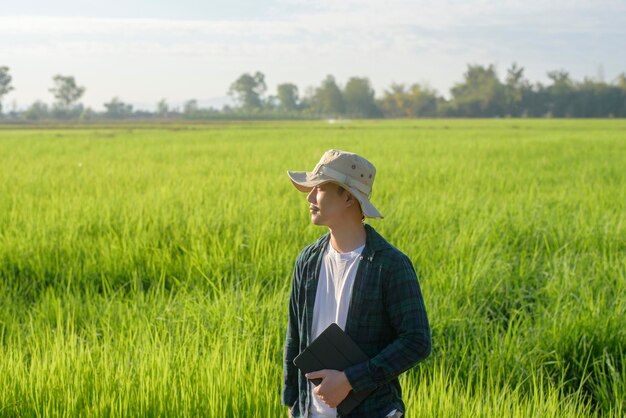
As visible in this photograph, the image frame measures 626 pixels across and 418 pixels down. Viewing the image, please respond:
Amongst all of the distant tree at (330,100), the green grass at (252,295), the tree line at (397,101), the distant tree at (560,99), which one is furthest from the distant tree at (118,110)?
the green grass at (252,295)

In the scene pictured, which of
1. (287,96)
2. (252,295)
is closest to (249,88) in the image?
(287,96)

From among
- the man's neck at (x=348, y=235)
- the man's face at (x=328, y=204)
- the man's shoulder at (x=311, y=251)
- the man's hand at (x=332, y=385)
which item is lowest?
the man's hand at (x=332, y=385)

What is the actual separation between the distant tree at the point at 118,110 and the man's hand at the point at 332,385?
93.1 meters

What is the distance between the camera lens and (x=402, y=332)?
1.45 m

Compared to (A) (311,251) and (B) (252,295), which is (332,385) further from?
(B) (252,295)

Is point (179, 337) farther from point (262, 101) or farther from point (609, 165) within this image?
point (262, 101)

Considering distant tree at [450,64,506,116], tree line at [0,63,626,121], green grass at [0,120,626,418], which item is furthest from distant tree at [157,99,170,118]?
green grass at [0,120,626,418]

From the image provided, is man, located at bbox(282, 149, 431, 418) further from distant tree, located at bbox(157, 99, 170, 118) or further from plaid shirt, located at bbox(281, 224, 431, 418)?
distant tree, located at bbox(157, 99, 170, 118)

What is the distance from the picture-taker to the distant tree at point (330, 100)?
9981 centimetres

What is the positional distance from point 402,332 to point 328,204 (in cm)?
29

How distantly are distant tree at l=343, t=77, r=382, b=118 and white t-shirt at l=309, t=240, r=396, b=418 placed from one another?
3718 inches

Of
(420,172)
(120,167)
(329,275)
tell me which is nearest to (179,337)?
(329,275)

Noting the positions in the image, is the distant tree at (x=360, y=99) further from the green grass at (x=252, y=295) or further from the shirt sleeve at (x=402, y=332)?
the shirt sleeve at (x=402, y=332)

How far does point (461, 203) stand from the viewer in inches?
242
